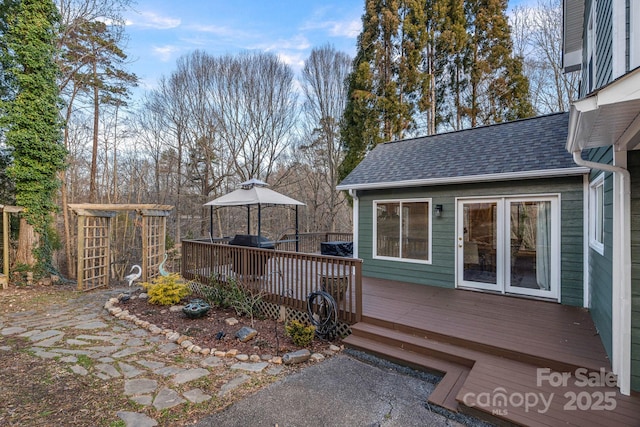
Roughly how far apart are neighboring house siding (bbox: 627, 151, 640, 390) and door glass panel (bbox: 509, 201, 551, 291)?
103 inches

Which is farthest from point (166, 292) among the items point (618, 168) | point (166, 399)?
point (618, 168)

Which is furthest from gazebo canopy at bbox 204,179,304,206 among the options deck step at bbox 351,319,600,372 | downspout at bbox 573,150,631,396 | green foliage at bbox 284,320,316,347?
downspout at bbox 573,150,631,396

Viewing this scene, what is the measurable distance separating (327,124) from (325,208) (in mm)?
4297

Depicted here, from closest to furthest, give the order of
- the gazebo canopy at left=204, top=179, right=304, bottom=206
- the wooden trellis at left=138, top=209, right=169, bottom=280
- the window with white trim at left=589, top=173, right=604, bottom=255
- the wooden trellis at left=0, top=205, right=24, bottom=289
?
the window with white trim at left=589, top=173, right=604, bottom=255, the wooden trellis at left=0, top=205, right=24, bottom=289, the gazebo canopy at left=204, top=179, right=304, bottom=206, the wooden trellis at left=138, top=209, right=169, bottom=280

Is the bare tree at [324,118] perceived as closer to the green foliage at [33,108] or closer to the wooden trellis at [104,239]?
the wooden trellis at [104,239]

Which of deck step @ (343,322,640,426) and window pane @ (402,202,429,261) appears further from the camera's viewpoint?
window pane @ (402,202,429,261)

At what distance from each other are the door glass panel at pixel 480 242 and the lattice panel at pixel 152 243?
7602 millimetres

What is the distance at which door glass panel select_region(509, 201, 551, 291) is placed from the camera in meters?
4.89

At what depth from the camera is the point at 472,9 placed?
45.2ft

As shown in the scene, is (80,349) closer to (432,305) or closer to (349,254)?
(432,305)

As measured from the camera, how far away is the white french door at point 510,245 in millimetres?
4863

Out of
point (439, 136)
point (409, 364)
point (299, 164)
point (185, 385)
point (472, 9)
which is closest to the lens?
point (185, 385)

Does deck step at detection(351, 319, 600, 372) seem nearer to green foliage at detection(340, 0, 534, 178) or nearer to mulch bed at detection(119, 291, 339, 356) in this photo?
mulch bed at detection(119, 291, 339, 356)

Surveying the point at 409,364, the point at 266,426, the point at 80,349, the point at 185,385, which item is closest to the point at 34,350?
the point at 80,349
